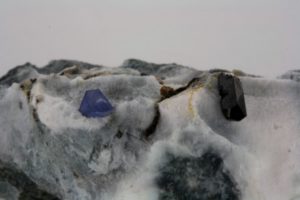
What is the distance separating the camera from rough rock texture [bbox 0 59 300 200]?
95 centimetres

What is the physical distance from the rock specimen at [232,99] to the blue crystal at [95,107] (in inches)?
7.4

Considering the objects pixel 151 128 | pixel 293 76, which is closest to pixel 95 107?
pixel 151 128

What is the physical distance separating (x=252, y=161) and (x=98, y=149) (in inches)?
10.0

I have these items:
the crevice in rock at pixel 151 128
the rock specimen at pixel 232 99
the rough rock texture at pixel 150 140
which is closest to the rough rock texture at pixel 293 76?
the rough rock texture at pixel 150 140

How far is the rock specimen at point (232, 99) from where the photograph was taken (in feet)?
3.21

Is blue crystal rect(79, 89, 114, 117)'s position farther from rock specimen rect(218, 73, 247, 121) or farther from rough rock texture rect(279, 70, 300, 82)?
rough rock texture rect(279, 70, 300, 82)

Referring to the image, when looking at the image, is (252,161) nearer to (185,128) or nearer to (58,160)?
(185,128)

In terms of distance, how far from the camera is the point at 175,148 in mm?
949

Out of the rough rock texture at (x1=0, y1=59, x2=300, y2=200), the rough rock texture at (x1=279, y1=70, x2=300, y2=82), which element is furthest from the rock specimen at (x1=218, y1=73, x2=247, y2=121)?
the rough rock texture at (x1=279, y1=70, x2=300, y2=82)

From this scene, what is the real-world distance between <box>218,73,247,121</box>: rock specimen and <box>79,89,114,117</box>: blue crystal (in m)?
0.19

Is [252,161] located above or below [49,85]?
below

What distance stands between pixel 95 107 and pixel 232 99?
228 mm

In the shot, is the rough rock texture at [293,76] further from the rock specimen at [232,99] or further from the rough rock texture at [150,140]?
the rock specimen at [232,99]

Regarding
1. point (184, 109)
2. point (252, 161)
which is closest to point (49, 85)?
point (184, 109)
